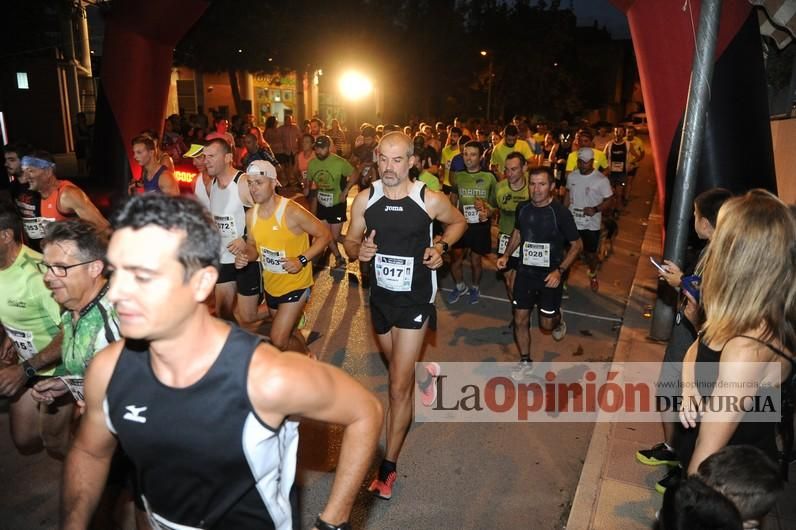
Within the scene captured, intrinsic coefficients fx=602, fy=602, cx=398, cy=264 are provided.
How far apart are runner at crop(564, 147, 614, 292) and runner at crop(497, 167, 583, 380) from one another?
276 cm

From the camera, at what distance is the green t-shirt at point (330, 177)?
9.52m

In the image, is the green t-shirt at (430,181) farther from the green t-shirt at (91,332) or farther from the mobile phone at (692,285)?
the green t-shirt at (91,332)

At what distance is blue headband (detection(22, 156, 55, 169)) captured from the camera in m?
5.59

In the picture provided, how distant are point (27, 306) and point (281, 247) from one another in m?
2.07

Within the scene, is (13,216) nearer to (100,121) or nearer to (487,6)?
(100,121)

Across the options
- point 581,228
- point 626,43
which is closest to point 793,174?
point 581,228

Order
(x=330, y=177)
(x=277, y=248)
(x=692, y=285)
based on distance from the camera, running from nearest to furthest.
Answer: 1. (x=692, y=285)
2. (x=277, y=248)
3. (x=330, y=177)

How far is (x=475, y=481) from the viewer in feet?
14.1

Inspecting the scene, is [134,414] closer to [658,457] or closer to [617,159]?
[658,457]

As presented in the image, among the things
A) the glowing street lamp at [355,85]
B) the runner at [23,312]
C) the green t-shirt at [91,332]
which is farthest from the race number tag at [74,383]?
the glowing street lamp at [355,85]

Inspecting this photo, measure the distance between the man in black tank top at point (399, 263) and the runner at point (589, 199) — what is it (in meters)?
4.71

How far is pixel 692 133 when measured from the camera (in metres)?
6.25

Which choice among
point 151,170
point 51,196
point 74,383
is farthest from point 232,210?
point 74,383

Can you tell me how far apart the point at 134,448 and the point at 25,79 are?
2914cm
